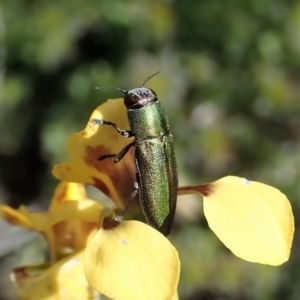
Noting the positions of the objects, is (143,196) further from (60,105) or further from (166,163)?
(60,105)

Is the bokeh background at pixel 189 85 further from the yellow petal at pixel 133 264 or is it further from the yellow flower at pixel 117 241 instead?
the yellow petal at pixel 133 264

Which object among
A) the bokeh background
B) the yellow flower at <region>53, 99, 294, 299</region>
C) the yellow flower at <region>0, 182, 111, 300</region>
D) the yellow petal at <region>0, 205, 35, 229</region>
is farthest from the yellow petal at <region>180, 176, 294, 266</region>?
the bokeh background

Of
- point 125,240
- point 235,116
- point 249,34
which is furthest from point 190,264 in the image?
point 125,240

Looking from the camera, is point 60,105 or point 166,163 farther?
point 60,105

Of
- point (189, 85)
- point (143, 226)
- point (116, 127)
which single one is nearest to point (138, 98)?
point (116, 127)

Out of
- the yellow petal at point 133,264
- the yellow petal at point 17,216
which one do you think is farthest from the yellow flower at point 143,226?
the yellow petal at point 17,216

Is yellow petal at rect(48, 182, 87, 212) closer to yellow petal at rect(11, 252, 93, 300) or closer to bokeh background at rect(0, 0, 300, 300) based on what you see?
yellow petal at rect(11, 252, 93, 300)
